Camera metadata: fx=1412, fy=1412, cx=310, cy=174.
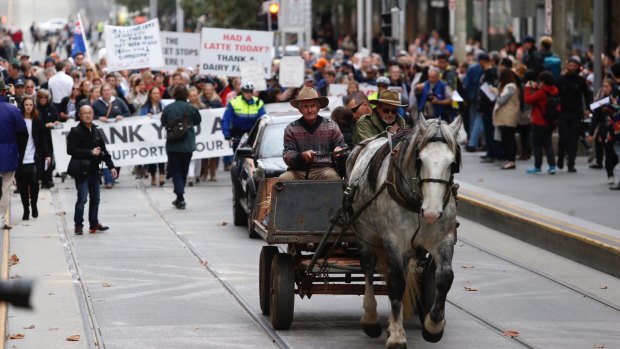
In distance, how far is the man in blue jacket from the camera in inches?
684

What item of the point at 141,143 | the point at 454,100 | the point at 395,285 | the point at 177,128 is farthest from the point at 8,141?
the point at 454,100

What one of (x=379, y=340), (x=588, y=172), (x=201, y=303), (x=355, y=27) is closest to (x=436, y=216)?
(x=379, y=340)

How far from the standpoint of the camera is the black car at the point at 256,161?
57.0 ft

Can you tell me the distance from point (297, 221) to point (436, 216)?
2.02 meters

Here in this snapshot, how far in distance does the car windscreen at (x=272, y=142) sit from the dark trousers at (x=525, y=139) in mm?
8151

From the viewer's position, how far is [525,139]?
85.0 ft

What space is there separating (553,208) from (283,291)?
8.08 meters

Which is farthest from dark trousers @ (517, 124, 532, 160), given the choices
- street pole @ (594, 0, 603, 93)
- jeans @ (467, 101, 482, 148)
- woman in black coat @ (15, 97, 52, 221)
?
woman in black coat @ (15, 97, 52, 221)

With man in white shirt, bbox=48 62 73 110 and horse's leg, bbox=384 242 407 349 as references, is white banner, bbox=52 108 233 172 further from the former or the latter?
horse's leg, bbox=384 242 407 349

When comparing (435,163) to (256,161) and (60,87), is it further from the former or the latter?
(60,87)

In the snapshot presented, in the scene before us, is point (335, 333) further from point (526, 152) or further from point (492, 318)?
point (526, 152)

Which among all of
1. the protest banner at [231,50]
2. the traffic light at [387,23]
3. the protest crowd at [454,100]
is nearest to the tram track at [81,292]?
the protest crowd at [454,100]

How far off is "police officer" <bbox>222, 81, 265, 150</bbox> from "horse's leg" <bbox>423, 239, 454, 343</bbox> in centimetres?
1203

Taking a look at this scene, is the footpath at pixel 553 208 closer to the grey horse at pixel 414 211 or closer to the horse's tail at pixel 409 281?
the horse's tail at pixel 409 281
